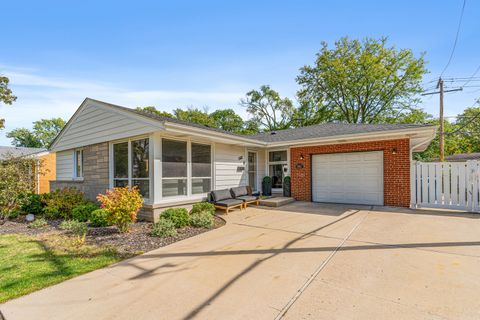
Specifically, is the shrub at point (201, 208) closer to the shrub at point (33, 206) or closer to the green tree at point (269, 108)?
the shrub at point (33, 206)

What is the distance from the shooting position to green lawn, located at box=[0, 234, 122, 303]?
331 cm

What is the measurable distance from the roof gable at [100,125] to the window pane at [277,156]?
21.7 ft

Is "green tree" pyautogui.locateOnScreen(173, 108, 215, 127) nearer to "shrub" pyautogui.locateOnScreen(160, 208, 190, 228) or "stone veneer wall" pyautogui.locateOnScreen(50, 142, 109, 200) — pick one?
"stone veneer wall" pyautogui.locateOnScreen(50, 142, 109, 200)

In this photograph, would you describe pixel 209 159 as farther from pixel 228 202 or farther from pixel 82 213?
pixel 82 213

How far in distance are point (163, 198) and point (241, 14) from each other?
23.8 ft

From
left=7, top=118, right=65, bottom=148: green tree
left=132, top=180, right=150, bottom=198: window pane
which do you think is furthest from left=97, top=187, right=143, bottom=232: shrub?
left=7, top=118, right=65, bottom=148: green tree

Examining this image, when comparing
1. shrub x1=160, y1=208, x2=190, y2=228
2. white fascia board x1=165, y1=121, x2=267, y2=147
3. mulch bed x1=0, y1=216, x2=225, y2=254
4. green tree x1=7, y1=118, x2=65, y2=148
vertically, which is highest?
green tree x1=7, y1=118, x2=65, y2=148

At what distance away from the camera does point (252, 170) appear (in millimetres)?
11617

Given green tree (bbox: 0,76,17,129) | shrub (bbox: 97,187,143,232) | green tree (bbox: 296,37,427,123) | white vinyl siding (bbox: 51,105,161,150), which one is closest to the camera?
shrub (bbox: 97,187,143,232)

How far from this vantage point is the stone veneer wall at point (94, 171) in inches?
346

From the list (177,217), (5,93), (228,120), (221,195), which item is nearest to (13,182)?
(177,217)

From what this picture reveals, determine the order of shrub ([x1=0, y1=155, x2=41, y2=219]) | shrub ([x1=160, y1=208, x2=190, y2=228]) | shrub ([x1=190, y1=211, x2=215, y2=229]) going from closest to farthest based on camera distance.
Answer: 1. shrub ([x1=160, y1=208, x2=190, y2=228])
2. shrub ([x1=190, y1=211, x2=215, y2=229])
3. shrub ([x1=0, y1=155, x2=41, y2=219])

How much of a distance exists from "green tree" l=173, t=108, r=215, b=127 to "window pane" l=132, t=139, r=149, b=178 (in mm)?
23721


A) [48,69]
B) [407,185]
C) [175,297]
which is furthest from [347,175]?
[48,69]
